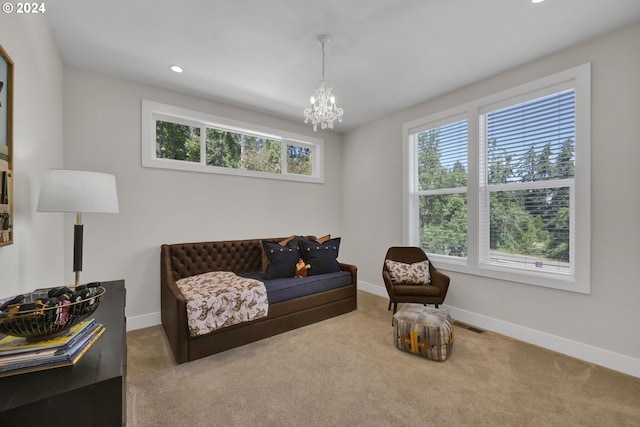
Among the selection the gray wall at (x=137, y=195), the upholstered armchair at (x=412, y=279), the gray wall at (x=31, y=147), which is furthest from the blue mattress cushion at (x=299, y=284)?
the gray wall at (x=31, y=147)

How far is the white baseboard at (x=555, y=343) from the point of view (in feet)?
7.40

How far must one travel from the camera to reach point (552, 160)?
2.71 metres

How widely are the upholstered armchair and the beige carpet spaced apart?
0.56 m

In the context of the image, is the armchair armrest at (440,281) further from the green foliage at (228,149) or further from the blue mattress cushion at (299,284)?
the green foliage at (228,149)

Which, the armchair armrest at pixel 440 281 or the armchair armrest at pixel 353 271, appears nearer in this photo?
the armchair armrest at pixel 440 281

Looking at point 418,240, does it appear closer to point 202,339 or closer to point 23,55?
point 202,339

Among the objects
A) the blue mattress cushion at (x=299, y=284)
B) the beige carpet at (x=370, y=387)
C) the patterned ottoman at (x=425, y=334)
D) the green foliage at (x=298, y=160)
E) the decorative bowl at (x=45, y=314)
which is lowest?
the beige carpet at (x=370, y=387)

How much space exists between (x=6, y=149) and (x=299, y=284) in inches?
98.7

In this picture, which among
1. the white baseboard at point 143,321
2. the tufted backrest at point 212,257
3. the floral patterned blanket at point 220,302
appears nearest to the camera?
the floral patterned blanket at point 220,302

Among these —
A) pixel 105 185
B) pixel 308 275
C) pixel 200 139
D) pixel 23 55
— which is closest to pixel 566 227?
pixel 308 275

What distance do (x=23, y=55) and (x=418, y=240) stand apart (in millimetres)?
4241

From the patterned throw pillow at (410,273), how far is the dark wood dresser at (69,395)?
9.74 ft

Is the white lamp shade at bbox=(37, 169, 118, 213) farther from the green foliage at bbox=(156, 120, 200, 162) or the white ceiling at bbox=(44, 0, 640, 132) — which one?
the green foliage at bbox=(156, 120, 200, 162)

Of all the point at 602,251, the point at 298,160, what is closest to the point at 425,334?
the point at 602,251
